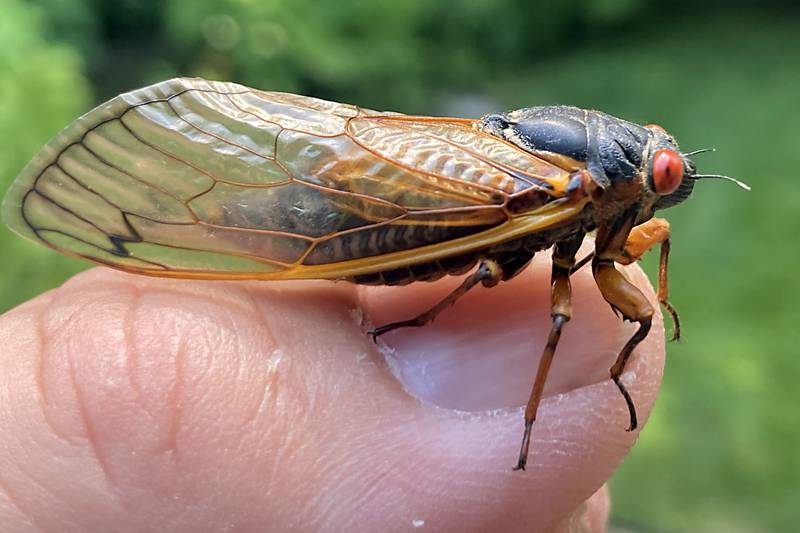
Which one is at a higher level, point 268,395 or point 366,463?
point 268,395

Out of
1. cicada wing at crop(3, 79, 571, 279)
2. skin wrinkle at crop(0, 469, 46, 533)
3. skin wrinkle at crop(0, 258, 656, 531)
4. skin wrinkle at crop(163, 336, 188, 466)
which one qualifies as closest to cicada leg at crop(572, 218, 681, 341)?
cicada wing at crop(3, 79, 571, 279)

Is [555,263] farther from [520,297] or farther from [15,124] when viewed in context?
[15,124]

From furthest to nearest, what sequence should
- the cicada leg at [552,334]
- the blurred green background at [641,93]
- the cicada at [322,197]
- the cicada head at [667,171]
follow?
the blurred green background at [641,93]
the cicada head at [667,171]
the cicada at [322,197]
the cicada leg at [552,334]

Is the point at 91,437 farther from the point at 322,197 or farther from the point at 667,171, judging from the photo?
the point at 667,171

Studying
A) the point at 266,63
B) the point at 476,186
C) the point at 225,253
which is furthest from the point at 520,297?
the point at 266,63

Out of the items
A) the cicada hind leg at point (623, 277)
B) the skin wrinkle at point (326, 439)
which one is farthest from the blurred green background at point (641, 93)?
the skin wrinkle at point (326, 439)

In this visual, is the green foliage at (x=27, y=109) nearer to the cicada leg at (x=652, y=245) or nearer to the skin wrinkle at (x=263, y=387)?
the skin wrinkle at (x=263, y=387)

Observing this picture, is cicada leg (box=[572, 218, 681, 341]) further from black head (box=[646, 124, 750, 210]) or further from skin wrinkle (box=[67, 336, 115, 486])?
skin wrinkle (box=[67, 336, 115, 486])
